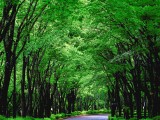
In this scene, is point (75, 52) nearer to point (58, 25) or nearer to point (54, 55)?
point (54, 55)

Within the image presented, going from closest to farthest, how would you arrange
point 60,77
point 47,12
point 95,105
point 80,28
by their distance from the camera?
1. point 47,12
2. point 80,28
3. point 60,77
4. point 95,105

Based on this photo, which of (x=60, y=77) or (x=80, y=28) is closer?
(x=80, y=28)

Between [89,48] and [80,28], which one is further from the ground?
[80,28]

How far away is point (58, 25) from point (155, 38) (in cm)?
705

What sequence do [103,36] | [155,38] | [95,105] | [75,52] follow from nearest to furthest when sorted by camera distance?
[155,38], [103,36], [75,52], [95,105]

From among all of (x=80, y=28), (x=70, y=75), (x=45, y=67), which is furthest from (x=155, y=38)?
(x=70, y=75)

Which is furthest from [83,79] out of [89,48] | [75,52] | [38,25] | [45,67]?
[38,25]

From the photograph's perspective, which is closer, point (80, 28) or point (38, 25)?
point (38, 25)

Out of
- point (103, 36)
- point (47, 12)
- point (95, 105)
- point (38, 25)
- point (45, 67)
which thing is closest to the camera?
point (47, 12)

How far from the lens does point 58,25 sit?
65.9ft

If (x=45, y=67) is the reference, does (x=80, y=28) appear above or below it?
above

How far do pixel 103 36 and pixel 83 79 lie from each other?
22.9m

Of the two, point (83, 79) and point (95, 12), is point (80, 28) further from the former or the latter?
point (83, 79)

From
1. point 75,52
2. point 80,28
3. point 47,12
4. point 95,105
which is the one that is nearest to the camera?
point 47,12
